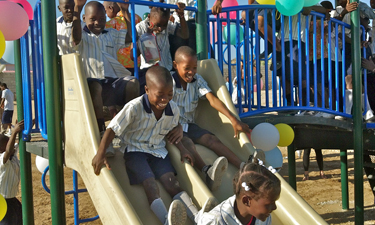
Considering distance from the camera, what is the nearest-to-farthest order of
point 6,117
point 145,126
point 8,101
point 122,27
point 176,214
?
1. point 176,214
2. point 145,126
3. point 122,27
4. point 6,117
5. point 8,101

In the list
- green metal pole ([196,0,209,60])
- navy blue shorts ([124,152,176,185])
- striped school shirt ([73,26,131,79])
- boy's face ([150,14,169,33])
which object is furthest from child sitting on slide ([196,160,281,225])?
boy's face ([150,14,169,33])

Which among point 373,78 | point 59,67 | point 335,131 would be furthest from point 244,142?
point 373,78

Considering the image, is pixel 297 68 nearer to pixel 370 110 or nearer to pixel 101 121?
pixel 370 110

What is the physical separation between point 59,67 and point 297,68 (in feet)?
8.86

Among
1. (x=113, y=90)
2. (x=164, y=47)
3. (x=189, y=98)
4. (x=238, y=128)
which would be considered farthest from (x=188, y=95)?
(x=164, y=47)

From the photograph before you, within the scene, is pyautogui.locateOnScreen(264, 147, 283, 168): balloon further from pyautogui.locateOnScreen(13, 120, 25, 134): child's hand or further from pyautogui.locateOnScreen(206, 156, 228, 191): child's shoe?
pyautogui.locateOnScreen(13, 120, 25, 134): child's hand

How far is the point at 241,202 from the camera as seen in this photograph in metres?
2.30

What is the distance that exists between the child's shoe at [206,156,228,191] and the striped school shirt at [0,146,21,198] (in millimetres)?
2788

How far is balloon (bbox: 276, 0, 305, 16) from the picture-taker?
4.05 m

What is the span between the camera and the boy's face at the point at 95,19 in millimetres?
3527

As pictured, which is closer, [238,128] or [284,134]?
[238,128]

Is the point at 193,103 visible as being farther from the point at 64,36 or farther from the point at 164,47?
the point at 64,36

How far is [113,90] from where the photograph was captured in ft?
11.6

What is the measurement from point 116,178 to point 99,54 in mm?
1321
